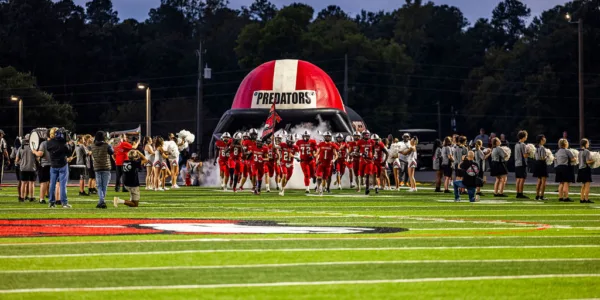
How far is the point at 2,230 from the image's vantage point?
16.2 meters

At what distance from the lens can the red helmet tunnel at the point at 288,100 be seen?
35.7 meters

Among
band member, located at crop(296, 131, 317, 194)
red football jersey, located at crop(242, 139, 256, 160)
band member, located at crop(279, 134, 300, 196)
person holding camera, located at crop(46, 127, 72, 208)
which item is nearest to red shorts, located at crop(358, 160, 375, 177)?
band member, located at crop(296, 131, 317, 194)

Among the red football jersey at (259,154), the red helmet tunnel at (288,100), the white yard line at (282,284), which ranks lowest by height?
the white yard line at (282,284)

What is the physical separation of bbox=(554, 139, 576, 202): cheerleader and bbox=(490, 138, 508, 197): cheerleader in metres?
2.40

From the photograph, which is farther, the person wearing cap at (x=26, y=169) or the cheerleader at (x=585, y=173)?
the cheerleader at (x=585, y=173)

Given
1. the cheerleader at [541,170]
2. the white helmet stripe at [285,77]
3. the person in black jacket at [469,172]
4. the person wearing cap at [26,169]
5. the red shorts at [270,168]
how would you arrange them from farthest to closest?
the white helmet stripe at [285,77] < the red shorts at [270,168] < the cheerleader at [541,170] < the person wearing cap at [26,169] < the person in black jacket at [469,172]

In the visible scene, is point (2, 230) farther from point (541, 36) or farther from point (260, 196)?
point (541, 36)

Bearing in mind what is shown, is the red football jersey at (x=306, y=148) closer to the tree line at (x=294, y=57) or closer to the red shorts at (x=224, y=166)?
the red shorts at (x=224, y=166)

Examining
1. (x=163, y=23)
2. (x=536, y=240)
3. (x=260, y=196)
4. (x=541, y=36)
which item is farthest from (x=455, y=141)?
(x=163, y=23)

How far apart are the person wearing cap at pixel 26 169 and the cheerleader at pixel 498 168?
11327 millimetres

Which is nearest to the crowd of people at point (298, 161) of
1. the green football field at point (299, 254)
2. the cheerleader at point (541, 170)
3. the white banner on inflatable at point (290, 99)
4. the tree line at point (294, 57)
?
the cheerleader at point (541, 170)

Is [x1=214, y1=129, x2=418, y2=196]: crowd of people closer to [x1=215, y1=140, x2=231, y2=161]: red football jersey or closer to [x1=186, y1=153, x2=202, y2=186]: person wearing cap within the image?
[x1=215, y1=140, x2=231, y2=161]: red football jersey

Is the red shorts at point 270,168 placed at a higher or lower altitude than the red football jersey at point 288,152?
lower

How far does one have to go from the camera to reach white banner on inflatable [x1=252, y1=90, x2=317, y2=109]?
35844 mm
